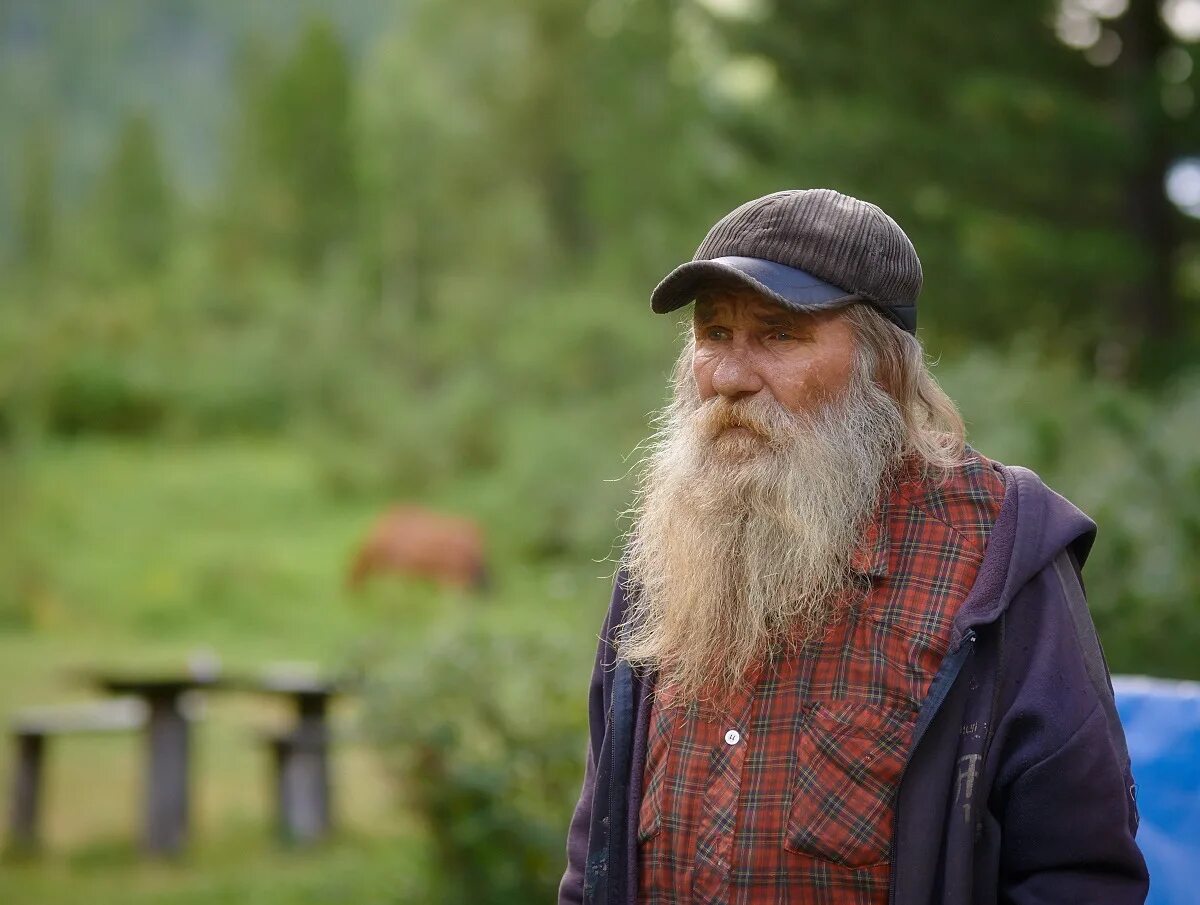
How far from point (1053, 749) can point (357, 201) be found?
21776 mm

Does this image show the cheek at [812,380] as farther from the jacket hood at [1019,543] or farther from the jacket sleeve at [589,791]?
the jacket sleeve at [589,791]

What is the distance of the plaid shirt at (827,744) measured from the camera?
1.77m

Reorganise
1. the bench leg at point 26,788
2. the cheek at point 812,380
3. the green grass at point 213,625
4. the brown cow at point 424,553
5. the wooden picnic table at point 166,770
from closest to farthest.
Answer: the cheek at point 812,380 → the green grass at point 213,625 → the wooden picnic table at point 166,770 → the bench leg at point 26,788 → the brown cow at point 424,553

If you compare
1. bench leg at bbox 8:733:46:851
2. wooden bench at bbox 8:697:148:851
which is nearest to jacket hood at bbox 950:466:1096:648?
wooden bench at bbox 8:697:148:851

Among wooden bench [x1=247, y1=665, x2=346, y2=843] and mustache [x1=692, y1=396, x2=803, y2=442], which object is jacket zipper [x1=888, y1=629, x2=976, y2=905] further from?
wooden bench [x1=247, y1=665, x2=346, y2=843]

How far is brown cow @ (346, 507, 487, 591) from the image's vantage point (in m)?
15.1

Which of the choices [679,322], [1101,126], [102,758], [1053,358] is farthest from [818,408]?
[102,758]

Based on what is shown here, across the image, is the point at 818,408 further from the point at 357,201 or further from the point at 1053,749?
the point at 357,201

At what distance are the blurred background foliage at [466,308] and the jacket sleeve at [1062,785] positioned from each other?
3.16 metres

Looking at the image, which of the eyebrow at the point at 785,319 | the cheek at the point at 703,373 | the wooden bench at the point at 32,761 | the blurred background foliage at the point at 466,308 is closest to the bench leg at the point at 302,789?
the blurred background foliage at the point at 466,308

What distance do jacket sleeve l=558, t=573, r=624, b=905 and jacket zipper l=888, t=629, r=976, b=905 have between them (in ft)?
1.62

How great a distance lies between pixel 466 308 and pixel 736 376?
17.6 m

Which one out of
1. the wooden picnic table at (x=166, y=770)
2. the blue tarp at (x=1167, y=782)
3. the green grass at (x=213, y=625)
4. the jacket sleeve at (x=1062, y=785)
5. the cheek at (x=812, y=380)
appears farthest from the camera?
the wooden picnic table at (x=166, y=770)

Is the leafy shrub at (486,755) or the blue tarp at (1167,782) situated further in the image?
the leafy shrub at (486,755)
